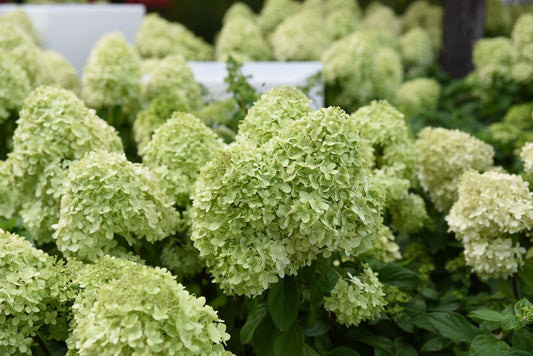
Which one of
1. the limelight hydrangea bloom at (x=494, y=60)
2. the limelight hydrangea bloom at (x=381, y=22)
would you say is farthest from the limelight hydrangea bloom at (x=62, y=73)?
the limelight hydrangea bloom at (x=381, y=22)

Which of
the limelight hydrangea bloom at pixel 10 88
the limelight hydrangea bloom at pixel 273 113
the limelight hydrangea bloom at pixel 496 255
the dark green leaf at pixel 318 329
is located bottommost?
the dark green leaf at pixel 318 329

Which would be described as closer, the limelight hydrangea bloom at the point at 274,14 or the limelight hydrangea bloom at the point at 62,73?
the limelight hydrangea bloom at the point at 62,73

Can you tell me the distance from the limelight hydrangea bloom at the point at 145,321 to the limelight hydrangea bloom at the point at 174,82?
1861 millimetres

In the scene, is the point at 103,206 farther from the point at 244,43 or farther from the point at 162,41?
the point at 162,41

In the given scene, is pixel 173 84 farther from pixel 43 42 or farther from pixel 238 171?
pixel 43 42

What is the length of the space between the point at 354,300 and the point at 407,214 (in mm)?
786

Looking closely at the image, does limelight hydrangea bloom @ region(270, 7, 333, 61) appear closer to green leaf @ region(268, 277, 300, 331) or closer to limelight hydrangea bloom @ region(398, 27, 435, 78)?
limelight hydrangea bloom @ region(398, 27, 435, 78)

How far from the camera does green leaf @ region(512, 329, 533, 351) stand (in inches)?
62.4

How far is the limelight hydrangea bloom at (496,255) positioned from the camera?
5.99 feet

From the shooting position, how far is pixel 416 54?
5559mm

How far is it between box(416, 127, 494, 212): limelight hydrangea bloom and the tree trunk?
3228 mm

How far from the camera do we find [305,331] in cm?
181

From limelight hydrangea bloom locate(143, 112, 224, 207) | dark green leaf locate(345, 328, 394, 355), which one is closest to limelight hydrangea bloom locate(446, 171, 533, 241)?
dark green leaf locate(345, 328, 394, 355)

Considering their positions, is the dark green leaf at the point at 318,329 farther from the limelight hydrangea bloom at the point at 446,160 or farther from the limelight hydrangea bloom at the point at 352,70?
the limelight hydrangea bloom at the point at 352,70
